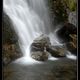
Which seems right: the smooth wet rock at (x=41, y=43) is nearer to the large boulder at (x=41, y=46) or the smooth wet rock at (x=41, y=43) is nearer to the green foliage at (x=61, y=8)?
the large boulder at (x=41, y=46)

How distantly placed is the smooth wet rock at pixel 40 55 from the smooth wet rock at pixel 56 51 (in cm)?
4

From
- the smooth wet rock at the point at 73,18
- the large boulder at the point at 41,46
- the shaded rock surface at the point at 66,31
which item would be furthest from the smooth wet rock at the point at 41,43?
the smooth wet rock at the point at 73,18

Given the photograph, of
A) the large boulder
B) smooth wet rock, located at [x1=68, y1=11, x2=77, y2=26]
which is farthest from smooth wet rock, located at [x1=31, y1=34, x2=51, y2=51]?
smooth wet rock, located at [x1=68, y1=11, x2=77, y2=26]

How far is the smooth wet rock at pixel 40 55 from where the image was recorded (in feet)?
4.95

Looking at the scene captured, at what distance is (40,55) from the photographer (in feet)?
5.01

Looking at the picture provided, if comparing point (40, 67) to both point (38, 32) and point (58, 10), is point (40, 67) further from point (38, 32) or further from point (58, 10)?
point (58, 10)

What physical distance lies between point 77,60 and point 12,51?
49cm

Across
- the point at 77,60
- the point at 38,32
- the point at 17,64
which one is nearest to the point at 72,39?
the point at 77,60

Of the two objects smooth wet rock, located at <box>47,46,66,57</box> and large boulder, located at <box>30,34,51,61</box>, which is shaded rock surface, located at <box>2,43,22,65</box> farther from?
smooth wet rock, located at <box>47,46,66,57</box>

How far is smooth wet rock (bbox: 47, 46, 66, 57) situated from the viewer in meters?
1.53

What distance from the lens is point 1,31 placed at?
1.45 m

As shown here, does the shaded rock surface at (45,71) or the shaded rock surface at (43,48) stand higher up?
the shaded rock surface at (43,48)

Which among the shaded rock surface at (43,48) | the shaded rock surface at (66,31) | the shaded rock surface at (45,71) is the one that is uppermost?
the shaded rock surface at (66,31)

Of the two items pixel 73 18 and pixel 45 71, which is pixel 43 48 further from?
pixel 73 18
